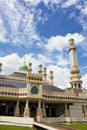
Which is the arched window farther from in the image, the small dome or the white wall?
the small dome

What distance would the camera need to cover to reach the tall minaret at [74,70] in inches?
2574

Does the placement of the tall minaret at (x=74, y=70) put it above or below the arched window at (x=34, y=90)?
above

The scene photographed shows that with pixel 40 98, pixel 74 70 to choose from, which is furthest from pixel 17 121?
pixel 74 70

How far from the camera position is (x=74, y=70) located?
6725 cm

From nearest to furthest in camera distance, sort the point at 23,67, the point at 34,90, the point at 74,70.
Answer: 1. the point at 34,90
2. the point at 74,70
3. the point at 23,67

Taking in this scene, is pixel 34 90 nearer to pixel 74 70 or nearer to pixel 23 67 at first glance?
pixel 23 67

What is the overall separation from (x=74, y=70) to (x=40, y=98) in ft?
87.2

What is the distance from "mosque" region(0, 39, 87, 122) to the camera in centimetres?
4331

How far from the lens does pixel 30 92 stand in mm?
42844

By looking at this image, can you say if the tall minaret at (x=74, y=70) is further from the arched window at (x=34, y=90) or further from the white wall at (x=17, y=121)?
the white wall at (x=17, y=121)

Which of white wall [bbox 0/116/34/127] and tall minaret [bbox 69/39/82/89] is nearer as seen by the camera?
white wall [bbox 0/116/34/127]

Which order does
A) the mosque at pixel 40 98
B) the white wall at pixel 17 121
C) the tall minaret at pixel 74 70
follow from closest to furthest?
the white wall at pixel 17 121 → the mosque at pixel 40 98 → the tall minaret at pixel 74 70

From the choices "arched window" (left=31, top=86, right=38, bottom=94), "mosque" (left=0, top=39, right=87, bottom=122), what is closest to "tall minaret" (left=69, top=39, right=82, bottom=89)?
"mosque" (left=0, top=39, right=87, bottom=122)

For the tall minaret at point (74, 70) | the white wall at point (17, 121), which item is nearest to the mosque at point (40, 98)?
the tall minaret at point (74, 70)
